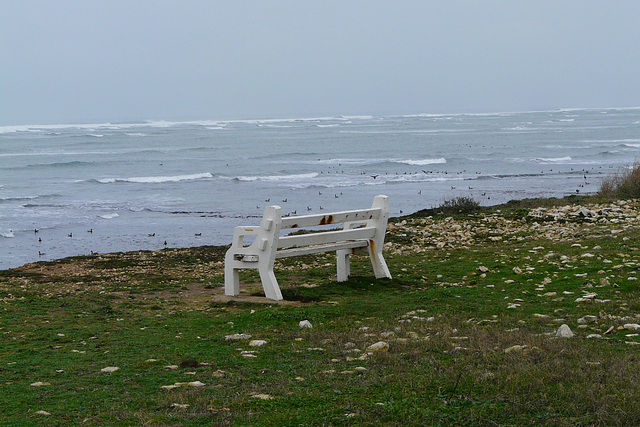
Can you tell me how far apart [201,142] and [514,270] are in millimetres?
79818

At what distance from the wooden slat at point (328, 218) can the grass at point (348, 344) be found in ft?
3.61

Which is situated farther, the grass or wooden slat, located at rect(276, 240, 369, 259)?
wooden slat, located at rect(276, 240, 369, 259)

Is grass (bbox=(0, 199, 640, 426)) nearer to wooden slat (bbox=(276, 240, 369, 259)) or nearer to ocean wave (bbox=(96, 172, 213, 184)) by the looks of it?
wooden slat (bbox=(276, 240, 369, 259))

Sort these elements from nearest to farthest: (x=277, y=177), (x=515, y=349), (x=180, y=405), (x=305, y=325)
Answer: (x=180, y=405), (x=515, y=349), (x=305, y=325), (x=277, y=177)

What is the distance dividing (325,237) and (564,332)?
15.6 ft

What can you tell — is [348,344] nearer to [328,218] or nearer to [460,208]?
[328,218]

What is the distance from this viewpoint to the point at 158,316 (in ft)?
33.3

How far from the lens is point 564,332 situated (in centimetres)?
729

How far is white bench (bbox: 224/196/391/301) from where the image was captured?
35.3ft

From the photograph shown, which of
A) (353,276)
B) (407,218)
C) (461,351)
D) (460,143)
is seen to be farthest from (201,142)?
(461,351)

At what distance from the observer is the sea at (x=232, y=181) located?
81.3 ft

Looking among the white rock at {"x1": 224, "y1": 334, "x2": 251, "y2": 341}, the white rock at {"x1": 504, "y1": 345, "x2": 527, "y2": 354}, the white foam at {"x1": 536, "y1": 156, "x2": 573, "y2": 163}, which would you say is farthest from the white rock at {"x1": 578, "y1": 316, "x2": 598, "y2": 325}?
the white foam at {"x1": 536, "y1": 156, "x2": 573, "y2": 163}

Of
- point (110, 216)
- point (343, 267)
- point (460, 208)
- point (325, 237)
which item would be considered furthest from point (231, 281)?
point (110, 216)

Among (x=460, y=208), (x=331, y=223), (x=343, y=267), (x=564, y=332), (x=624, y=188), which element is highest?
(x=331, y=223)
